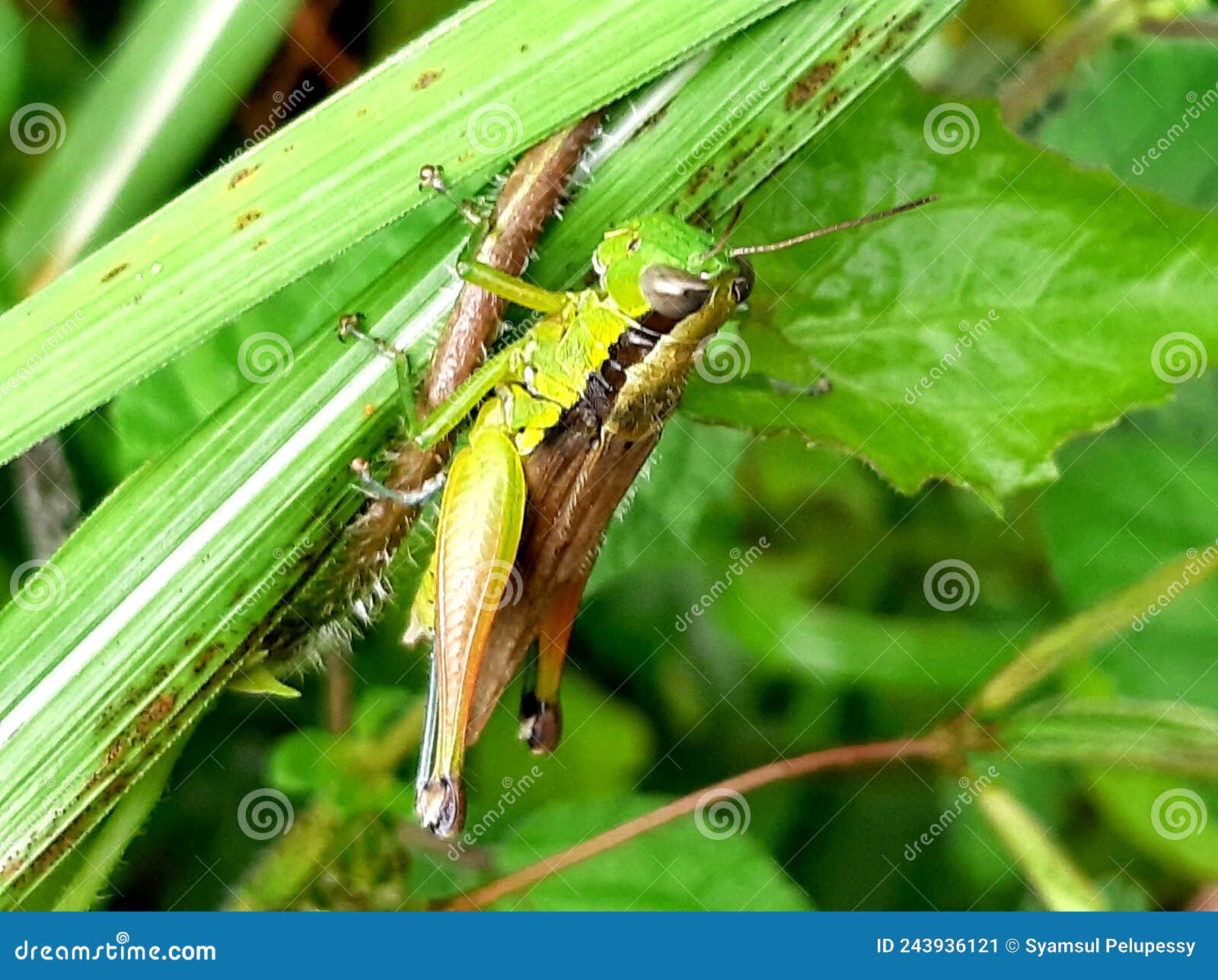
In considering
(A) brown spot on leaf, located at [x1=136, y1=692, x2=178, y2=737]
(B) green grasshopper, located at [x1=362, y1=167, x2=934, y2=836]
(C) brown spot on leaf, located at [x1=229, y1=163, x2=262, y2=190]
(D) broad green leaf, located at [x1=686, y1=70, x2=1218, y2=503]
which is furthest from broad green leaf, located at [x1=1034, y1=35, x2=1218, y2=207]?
(A) brown spot on leaf, located at [x1=136, y1=692, x2=178, y2=737]

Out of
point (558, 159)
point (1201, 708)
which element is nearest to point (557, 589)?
point (558, 159)

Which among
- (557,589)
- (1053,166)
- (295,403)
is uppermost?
(1053,166)

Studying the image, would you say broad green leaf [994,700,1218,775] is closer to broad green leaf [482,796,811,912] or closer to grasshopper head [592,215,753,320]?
broad green leaf [482,796,811,912]

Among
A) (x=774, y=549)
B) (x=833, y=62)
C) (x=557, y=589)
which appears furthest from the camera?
(x=774, y=549)

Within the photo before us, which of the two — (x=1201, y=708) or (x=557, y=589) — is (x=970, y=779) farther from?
(x=557, y=589)

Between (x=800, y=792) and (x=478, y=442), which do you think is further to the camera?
(x=800, y=792)

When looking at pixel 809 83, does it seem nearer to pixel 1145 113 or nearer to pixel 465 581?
pixel 465 581

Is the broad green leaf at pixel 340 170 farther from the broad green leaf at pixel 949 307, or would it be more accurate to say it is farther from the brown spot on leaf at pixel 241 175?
the broad green leaf at pixel 949 307
